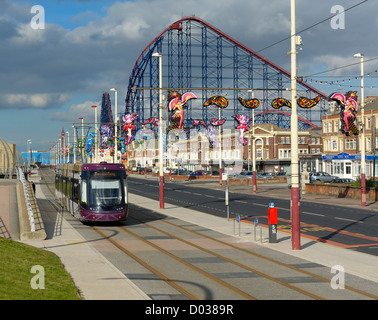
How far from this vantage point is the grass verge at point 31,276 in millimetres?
14328

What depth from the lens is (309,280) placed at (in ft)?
60.8

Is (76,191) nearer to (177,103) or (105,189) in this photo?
(105,189)

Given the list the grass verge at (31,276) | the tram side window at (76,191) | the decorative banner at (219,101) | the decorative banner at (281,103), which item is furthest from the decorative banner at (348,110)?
the grass verge at (31,276)

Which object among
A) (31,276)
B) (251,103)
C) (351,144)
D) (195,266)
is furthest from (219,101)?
(351,144)

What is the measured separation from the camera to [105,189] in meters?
33.8

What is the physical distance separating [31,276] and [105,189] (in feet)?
56.0

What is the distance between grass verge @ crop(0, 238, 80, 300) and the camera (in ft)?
47.0

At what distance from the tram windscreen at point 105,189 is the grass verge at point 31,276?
11043 mm

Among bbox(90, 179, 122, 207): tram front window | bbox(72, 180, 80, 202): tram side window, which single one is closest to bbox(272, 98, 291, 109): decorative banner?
bbox(90, 179, 122, 207): tram front window

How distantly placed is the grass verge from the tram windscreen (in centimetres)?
1104

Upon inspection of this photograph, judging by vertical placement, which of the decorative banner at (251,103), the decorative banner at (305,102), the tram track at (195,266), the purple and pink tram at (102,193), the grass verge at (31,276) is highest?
the decorative banner at (251,103)

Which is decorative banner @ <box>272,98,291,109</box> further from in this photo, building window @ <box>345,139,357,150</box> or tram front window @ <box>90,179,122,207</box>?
building window @ <box>345,139,357,150</box>

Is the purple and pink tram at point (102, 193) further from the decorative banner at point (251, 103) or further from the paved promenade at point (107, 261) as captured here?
the decorative banner at point (251, 103)
